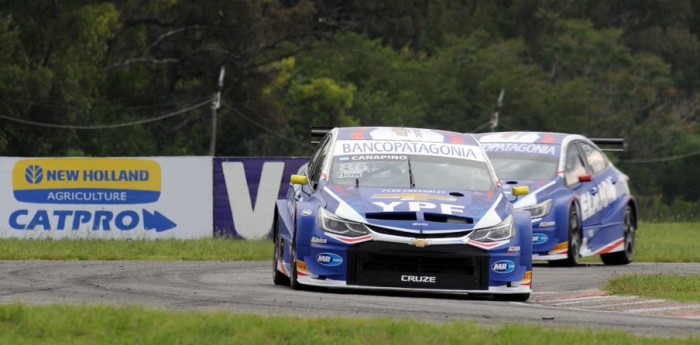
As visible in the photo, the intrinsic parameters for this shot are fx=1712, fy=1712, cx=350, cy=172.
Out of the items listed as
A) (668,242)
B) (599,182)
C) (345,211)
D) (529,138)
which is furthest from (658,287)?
(668,242)

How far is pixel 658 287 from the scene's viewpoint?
49.9 feet

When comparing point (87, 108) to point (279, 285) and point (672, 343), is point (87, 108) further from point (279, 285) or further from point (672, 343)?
point (672, 343)

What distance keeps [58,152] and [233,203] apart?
29161 millimetres

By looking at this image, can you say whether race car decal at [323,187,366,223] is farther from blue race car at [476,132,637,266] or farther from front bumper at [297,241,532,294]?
blue race car at [476,132,637,266]

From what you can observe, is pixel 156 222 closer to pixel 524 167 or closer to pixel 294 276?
pixel 524 167

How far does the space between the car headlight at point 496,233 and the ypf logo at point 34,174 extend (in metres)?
14.4

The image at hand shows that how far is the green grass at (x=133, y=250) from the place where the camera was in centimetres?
1927

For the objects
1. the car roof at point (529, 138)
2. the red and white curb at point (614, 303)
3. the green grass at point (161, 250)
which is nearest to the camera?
the red and white curb at point (614, 303)

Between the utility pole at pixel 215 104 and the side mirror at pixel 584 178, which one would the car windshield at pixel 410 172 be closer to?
the side mirror at pixel 584 178

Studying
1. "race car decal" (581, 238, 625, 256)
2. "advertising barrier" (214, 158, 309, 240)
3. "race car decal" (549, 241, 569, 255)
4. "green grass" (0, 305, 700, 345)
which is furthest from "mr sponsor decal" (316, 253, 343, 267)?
"advertising barrier" (214, 158, 309, 240)

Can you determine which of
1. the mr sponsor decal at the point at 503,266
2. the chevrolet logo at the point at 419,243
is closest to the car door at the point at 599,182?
the mr sponsor decal at the point at 503,266

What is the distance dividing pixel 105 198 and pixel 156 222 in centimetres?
88

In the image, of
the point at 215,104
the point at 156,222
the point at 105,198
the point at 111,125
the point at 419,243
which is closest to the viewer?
the point at 419,243

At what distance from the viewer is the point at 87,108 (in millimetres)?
56156
